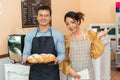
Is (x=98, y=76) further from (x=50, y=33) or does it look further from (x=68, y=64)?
(x=50, y=33)

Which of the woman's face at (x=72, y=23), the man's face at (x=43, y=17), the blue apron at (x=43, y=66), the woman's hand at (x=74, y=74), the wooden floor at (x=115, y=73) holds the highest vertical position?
the man's face at (x=43, y=17)

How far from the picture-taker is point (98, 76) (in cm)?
334

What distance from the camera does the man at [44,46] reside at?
2.22 meters

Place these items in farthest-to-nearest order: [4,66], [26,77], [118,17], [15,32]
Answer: [118,17] → [15,32] → [4,66] → [26,77]

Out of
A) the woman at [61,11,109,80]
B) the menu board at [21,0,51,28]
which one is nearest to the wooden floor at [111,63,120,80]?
the menu board at [21,0,51,28]

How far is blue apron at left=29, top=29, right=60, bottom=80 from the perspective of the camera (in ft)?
7.25

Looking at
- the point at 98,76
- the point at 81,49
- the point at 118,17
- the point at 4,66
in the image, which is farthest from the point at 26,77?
the point at 118,17

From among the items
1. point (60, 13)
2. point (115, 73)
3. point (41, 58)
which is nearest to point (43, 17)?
point (41, 58)

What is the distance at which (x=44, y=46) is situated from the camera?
2.24 m

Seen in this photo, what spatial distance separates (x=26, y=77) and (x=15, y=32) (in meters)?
0.72

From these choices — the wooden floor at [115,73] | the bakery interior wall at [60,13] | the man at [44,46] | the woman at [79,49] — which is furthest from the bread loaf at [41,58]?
the wooden floor at [115,73]

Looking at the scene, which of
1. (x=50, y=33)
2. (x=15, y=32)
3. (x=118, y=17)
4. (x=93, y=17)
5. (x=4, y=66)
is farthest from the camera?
(x=93, y=17)

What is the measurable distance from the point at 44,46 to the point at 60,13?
2195 millimetres

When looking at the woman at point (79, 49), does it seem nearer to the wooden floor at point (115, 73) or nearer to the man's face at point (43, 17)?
the man's face at point (43, 17)
